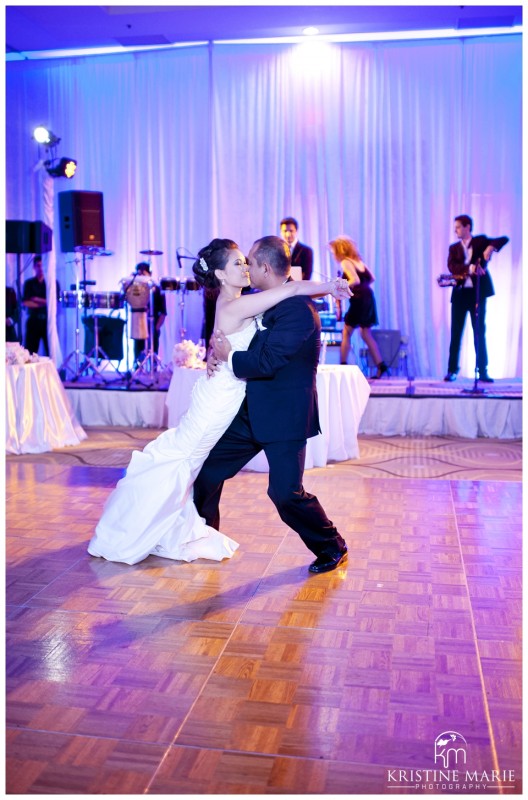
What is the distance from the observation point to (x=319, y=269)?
10773 mm

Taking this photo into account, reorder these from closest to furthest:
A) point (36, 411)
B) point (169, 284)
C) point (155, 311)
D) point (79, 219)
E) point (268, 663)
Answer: point (268, 663)
point (36, 411)
point (79, 219)
point (169, 284)
point (155, 311)

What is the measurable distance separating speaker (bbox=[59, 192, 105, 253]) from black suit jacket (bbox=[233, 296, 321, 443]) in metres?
5.38

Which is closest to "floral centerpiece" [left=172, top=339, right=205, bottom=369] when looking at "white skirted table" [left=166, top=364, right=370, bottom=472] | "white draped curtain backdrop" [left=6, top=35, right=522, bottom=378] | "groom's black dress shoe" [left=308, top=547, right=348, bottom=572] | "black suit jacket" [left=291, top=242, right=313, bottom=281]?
"white skirted table" [left=166, top=364, right=370, bottom=472]

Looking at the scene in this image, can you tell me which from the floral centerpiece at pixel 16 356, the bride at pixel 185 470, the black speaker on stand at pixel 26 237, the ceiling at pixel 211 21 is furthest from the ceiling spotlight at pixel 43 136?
the bride at pixel 185 470

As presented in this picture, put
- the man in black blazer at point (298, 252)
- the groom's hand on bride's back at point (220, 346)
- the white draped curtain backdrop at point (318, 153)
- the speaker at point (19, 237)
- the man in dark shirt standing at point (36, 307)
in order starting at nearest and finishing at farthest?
the groom's hand on bride's back at point (220, 346) → the man in black blazer at point (298, 252) → the speaker at point (19, 237) → the man in dark shirt standing at point (36, 307) → the white draped curtain backdrop at point (318, 153)

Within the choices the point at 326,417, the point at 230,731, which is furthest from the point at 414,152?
the point at 230,731

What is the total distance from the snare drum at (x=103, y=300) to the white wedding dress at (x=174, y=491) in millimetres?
5269

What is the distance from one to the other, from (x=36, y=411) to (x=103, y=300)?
8.47ft

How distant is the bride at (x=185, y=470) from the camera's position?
12.2ft

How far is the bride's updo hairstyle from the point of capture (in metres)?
3.73

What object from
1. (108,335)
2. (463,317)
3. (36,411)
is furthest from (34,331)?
(463,317)

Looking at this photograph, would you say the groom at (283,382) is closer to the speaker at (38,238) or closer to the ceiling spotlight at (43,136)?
the speaker at (38,238)

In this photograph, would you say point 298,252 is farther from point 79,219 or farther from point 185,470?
point 185,470

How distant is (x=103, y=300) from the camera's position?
8.93m
